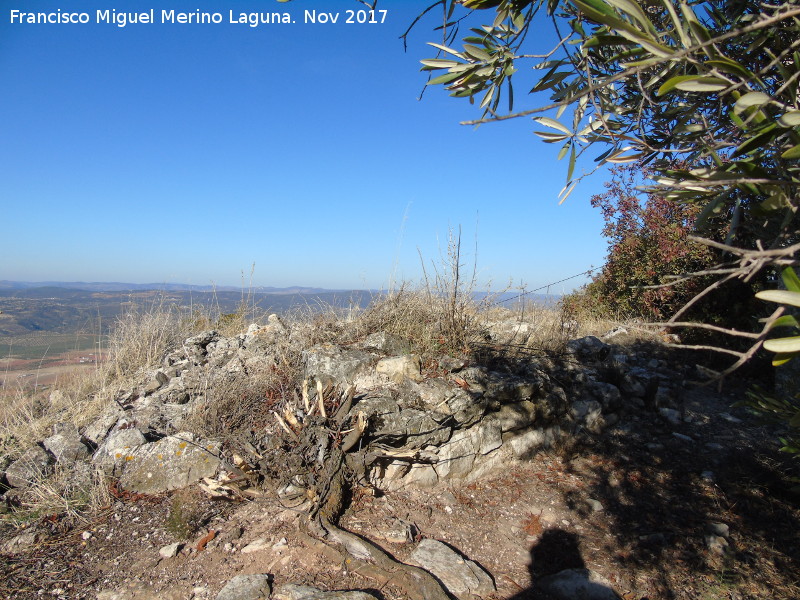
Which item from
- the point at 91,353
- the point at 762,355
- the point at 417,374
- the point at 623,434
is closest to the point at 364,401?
the point at 417,374

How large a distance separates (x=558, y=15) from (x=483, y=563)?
3.46m

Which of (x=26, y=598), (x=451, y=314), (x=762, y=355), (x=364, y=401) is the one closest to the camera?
(x=26, y=598)

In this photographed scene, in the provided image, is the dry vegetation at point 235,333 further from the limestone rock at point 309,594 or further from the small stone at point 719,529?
the small stone at point 719,529


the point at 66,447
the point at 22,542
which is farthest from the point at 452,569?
the point at 66,447

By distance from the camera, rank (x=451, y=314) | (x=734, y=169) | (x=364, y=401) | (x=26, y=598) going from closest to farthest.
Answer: (x=734, y=169) < (x=26, y=598) < (x=364, y=401) < (x=451, y=314)

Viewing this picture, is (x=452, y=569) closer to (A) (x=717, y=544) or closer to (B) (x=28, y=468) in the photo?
(A) (x=717, y=544)

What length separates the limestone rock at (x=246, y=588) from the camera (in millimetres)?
2527

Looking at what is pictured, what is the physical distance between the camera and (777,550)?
3.10 meters

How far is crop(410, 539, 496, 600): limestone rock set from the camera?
2781mm

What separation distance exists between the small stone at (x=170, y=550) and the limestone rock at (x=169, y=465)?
64 centimetres

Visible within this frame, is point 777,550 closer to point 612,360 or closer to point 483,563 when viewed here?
point 483,563

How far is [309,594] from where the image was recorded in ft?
8.20

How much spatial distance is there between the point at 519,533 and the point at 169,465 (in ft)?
8.98

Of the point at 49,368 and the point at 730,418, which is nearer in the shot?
the point at 730,418
